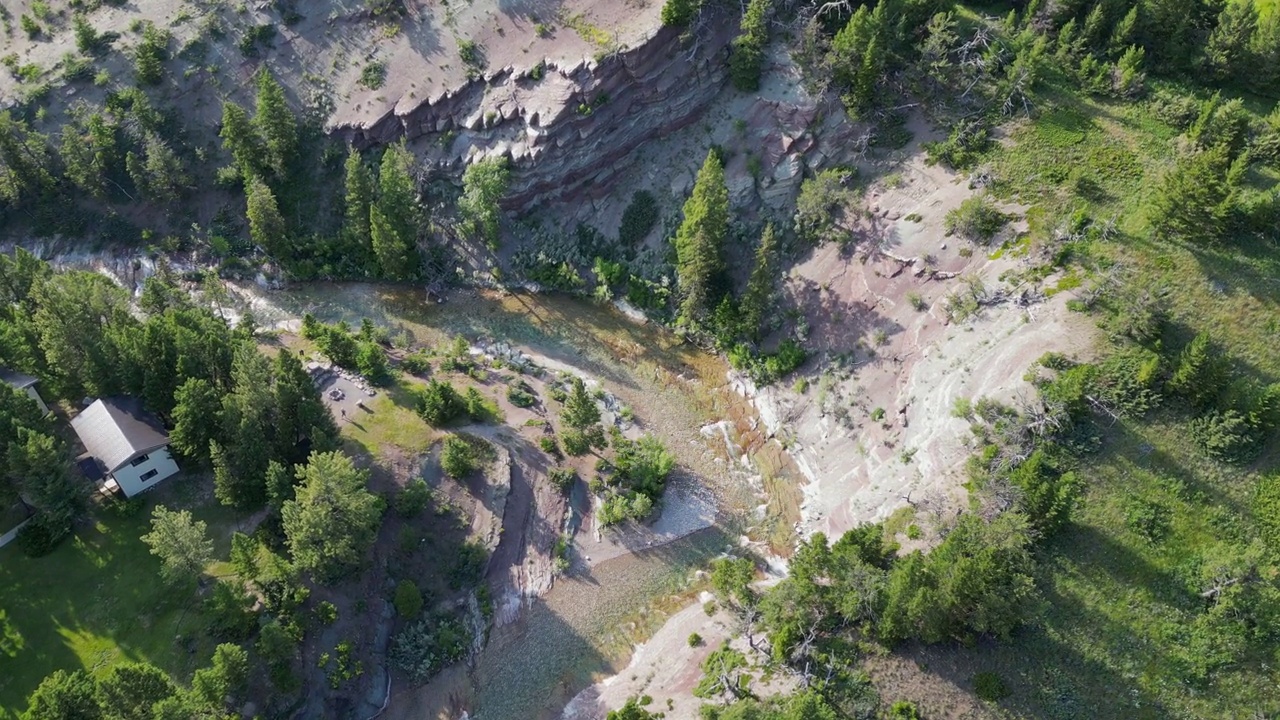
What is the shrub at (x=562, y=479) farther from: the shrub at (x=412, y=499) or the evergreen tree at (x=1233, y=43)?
the evergreen tree at (x=1233, y=43)

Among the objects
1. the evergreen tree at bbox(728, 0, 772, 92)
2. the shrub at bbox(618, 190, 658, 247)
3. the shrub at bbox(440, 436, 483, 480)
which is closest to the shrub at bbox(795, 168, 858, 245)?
the evergreen tree at bbox(728, 0, 772, 92)

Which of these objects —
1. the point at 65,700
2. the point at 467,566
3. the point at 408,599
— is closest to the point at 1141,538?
the point at 467,566

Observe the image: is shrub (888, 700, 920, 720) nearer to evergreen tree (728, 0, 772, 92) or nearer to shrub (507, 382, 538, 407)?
shrub (507, 382, 538, 407)

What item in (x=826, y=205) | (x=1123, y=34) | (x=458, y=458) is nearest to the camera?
(x=458, y=458)

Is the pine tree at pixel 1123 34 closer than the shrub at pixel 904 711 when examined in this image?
No

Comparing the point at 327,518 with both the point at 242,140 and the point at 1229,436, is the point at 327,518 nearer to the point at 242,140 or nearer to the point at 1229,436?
the point at 242,140

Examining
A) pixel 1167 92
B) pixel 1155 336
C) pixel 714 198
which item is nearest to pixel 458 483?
pixel 714 198

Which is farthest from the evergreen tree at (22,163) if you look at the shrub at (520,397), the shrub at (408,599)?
the shrub at (408,599)
